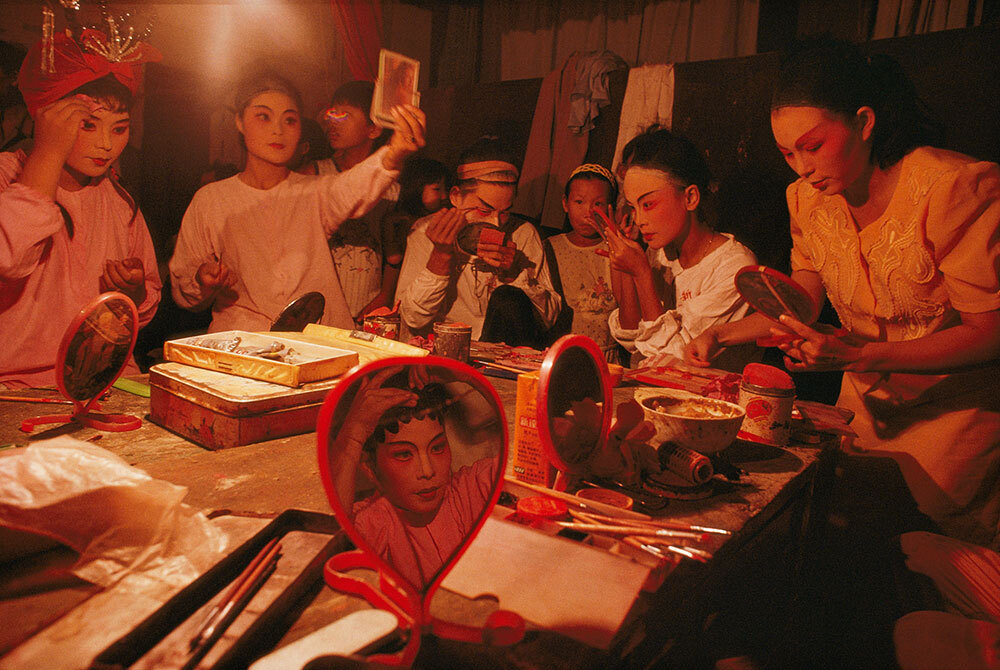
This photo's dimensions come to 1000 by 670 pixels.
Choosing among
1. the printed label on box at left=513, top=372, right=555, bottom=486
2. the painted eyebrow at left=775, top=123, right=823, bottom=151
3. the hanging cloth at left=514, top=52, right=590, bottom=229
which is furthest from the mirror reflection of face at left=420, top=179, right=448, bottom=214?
the printed label on box at left=513, top=372, right=555, bottom=486

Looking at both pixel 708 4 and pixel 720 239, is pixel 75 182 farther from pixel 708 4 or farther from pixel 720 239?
pixel 708 4

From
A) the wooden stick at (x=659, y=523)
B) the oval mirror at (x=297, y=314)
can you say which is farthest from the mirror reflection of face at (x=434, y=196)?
the wooden stick at (x=659, y=523)

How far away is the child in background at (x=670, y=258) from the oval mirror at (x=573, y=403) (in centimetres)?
170

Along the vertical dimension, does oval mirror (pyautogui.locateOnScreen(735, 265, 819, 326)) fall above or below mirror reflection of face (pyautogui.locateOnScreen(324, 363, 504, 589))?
above

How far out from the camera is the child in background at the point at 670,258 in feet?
8.56

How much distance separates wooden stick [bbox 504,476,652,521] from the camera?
918 mm

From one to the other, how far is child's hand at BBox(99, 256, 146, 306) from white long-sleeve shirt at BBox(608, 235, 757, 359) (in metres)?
2.47

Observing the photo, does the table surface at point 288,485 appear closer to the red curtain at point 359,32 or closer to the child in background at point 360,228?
the child in background at point 360,228

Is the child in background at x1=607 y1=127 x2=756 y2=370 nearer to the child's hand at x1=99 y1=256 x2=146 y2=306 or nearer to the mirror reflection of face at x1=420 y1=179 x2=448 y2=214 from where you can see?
the mirror reflection of face at x1=420 y1=179 x2=448 y2=214

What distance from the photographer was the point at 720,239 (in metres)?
2.72

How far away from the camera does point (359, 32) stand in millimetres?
3717

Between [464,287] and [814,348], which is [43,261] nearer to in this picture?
[464,287]

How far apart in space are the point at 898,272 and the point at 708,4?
8.11 feet

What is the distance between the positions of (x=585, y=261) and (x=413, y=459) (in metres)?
2.74
